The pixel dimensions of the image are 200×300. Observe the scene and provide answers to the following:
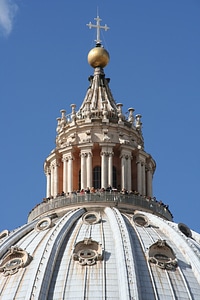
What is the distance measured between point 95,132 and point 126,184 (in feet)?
13.3

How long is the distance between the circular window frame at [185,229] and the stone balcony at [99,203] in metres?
3.25

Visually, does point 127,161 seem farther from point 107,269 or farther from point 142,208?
point 107,269

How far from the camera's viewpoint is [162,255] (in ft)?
234

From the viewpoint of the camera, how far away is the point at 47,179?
8369 cm

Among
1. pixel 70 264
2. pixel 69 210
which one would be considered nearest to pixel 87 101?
pixel 69 210

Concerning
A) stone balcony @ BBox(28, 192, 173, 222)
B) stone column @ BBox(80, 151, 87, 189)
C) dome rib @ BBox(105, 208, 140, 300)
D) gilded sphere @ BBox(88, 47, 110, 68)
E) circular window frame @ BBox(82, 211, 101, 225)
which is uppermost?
gilded sphere @ BBox(88, 47, 110, 68)

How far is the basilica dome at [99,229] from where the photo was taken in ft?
225

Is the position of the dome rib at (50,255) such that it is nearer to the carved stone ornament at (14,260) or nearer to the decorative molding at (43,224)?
the decorative molding at (43,224)

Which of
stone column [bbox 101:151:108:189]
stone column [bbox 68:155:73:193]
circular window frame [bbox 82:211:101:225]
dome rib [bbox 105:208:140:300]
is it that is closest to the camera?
dome rib [bbox 105:208:140:300]

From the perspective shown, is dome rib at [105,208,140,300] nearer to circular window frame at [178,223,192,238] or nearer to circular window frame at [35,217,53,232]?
circular window frame at [35,217,53,232]

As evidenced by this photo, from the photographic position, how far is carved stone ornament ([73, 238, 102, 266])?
69750mm

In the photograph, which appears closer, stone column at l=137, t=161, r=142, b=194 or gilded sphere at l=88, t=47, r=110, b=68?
stone column at l=137, t=161, r=142, b=194

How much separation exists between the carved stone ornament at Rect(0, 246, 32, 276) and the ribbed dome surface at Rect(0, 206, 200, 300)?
26cm

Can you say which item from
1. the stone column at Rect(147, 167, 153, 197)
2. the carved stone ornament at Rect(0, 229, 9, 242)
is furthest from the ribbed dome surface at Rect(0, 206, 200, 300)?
the stone column at Rect(147, 167, 153, 197)
